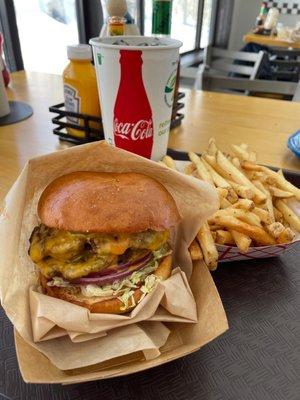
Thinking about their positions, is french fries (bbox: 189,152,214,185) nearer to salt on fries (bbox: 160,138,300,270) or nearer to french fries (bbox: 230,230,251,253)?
salt on fries (bbox: 160,138,300,270)

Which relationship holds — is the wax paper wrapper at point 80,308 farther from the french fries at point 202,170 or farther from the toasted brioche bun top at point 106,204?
the french fries at point 202,170

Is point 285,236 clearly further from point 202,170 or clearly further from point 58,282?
point 58,282

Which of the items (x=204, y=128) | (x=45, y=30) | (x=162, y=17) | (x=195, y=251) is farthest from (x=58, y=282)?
(x=45, y=30)

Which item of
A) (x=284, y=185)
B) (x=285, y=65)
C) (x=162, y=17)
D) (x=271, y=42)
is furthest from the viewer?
(x=271, y=42)

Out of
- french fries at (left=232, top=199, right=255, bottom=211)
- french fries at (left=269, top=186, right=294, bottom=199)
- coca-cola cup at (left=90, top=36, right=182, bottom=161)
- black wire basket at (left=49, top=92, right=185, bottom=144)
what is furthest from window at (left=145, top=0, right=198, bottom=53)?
french fries at (left=232, top=199, right=255, bottom=211)

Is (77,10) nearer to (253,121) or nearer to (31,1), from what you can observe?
(31,1)

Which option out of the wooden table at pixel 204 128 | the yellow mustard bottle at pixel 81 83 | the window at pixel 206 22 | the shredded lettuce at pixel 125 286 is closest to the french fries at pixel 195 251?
the shredded lettuce at pixel 125 286

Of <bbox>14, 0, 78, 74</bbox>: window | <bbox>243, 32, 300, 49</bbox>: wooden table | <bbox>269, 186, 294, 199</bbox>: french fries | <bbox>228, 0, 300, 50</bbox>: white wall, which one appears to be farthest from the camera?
<bbox>228, 0, 300, 50</bbox>: white wall
